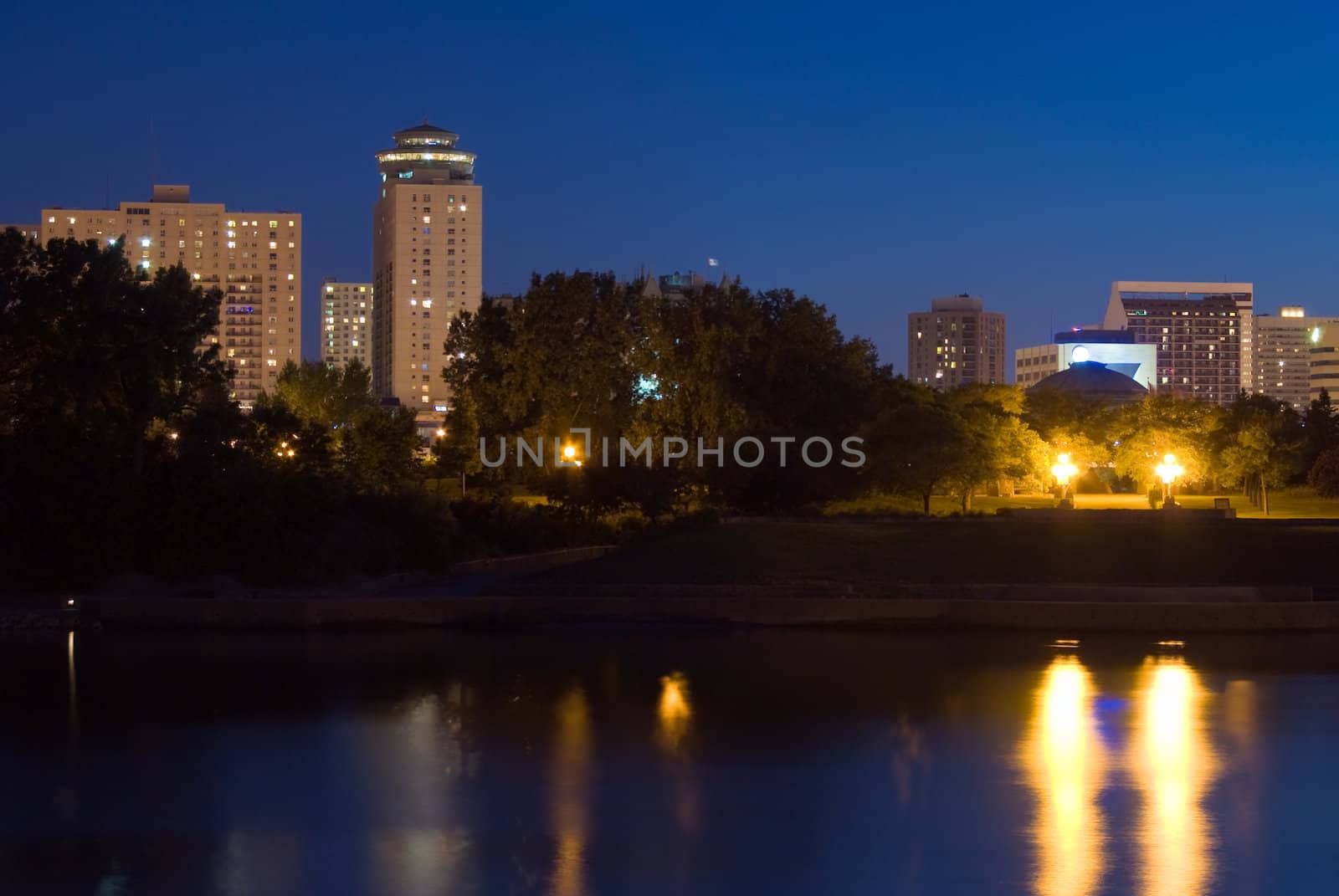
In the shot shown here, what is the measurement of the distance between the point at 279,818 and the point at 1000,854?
5.94m

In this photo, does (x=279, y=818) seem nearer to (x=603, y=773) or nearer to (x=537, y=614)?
(x=603, y=773)

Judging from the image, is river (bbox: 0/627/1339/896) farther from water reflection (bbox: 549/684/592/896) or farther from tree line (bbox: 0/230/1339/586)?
tree line (bbox: 0/230/1339/586)

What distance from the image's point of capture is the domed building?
109 metres

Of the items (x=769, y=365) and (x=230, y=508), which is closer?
(x=230, y=508)

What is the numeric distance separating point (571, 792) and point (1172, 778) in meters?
5.70

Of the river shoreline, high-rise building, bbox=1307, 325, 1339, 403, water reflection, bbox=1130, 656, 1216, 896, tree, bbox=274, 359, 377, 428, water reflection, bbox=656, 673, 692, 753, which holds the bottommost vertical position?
water reflection, bbox=1130, 656, 1216, 896

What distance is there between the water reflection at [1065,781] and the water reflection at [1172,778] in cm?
39

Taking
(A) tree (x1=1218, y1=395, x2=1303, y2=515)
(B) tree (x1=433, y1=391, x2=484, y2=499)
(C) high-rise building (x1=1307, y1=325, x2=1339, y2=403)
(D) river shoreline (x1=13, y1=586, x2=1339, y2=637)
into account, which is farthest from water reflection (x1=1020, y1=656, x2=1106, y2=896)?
(C) high-rise building (x1=1307, y1=325, x2=1339, y2=403)

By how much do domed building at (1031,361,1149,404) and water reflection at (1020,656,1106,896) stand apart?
9174 cm

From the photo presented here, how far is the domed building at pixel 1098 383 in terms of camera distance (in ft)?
358

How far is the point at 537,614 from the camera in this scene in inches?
944

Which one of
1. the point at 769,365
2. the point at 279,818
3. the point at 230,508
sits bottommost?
the point at 279,818

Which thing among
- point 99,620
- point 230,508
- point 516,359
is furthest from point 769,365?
point 99,620

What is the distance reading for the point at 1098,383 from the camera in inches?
4530
